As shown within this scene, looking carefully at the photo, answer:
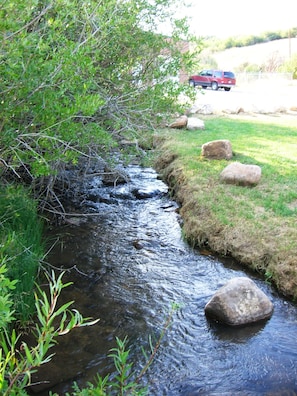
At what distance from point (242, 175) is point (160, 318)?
375 centimetres

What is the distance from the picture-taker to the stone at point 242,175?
285 inches

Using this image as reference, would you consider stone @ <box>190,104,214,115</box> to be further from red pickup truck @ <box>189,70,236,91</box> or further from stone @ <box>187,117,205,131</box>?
red pickup truck @ <box>189,70,236,91</box>

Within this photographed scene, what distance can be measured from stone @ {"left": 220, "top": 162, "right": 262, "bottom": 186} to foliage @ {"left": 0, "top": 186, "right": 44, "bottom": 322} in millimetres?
3587

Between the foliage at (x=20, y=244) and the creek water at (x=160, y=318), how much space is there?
1.78 ft

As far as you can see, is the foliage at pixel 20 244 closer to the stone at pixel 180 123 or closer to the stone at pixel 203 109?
the stone at pixel 180 123

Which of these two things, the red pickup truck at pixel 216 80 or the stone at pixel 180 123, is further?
the red pickup truck at pixel 216 80

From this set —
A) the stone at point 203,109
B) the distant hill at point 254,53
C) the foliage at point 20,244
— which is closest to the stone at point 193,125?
the stone at point 203,109

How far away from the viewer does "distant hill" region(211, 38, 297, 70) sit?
4897cm

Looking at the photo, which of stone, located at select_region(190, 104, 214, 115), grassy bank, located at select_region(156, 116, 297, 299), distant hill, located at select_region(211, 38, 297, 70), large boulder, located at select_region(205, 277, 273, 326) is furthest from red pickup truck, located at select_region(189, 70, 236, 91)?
large boulder, located at select_region(205, 277, 273, 326)

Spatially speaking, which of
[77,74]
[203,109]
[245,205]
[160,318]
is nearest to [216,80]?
[203,109]

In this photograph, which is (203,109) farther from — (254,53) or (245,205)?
(254,53)

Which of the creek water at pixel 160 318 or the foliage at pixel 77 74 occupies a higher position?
the foliage at pixel 77 74

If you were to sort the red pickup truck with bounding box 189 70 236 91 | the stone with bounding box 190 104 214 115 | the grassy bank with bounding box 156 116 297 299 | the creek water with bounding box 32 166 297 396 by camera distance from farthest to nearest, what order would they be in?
the red pickup truck with bounding box 189 70 236 91
the stone with bounding box 190 104 214 115
the grassy bank with bounding box 156 116 297 299
the creek water with bounding box 32 166 297 396

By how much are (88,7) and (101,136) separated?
4.78 ft
